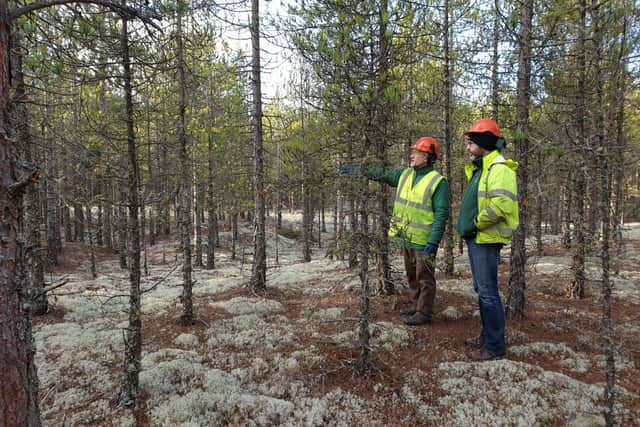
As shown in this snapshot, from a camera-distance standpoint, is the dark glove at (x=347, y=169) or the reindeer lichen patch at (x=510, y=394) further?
the dark glove at (x=347, y=169)

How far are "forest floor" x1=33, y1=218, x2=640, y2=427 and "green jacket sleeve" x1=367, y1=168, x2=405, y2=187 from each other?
4.98 ft

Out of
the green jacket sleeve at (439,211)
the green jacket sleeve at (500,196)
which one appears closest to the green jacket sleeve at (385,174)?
the green jacket sleeve at (439,211)

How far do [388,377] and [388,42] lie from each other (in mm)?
4758

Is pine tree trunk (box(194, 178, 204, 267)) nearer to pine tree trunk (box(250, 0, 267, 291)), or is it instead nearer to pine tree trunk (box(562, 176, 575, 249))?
pine tree trunk (box(250, 0, 267, 291))

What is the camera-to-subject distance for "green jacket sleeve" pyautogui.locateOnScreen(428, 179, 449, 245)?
18.2 feet

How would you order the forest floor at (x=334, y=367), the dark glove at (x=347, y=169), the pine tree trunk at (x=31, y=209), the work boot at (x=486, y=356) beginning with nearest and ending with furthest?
the forest floor at (x=334, y=367) < the dark glove at (x=347, y=169) < the work boot at (x=486, y=356) < the pine tree trunk at (x=31, y=209)

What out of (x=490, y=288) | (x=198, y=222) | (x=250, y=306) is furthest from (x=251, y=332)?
(x=198, y=222)

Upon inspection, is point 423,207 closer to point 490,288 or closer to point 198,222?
point 490,288

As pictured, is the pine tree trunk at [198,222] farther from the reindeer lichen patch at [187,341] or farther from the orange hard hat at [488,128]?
the orange hard hat at [488,128]

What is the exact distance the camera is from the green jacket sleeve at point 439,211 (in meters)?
5.54

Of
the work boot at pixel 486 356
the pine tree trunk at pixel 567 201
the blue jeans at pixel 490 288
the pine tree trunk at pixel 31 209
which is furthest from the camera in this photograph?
the pine tree trunk at pixel 31 209

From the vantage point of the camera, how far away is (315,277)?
1323cm

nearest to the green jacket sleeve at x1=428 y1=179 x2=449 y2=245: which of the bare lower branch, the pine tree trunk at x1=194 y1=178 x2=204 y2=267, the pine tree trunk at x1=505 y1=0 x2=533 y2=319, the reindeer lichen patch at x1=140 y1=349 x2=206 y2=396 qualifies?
the pine tree trunk at x1=505 y1=0 x2=533 y2=319

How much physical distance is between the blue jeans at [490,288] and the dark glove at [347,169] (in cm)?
225
